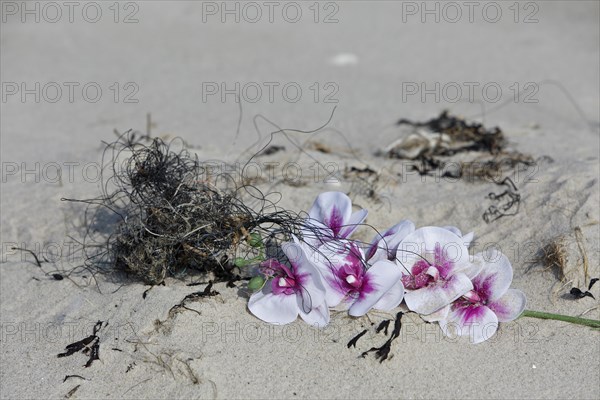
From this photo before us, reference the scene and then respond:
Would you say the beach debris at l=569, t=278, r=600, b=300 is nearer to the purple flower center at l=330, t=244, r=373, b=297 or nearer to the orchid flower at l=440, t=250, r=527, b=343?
the orchid flower at l=440, t=250, r=527, b=343

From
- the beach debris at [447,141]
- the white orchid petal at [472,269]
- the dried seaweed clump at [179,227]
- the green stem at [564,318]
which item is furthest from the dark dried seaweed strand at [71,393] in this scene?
the beach debris at [447,141]

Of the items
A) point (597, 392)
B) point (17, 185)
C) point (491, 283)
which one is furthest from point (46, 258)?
point (597, 392)

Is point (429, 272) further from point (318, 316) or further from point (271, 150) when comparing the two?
point (271, 150)

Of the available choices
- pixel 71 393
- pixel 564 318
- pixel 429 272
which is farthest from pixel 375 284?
pixel 71 393

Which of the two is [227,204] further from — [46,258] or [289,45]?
[289,45]

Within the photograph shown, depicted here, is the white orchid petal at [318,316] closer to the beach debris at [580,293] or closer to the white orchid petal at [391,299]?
the white orchid petal at [391,299]
